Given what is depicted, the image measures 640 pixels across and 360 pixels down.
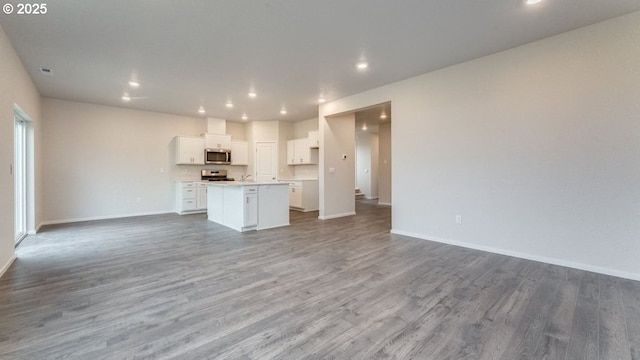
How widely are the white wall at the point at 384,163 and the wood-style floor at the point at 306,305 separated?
5.37 m

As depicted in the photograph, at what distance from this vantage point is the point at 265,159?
874 cm

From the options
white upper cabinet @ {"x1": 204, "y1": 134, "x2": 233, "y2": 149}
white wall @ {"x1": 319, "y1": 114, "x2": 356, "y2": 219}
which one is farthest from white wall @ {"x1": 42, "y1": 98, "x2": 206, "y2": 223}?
white wall @ {"x1": 319, "y1": 114, "x2": 356, "y2": 219}

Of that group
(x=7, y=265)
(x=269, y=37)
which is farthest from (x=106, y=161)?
(x=269, y=37)

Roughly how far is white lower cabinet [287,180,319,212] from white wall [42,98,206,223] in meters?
3.31

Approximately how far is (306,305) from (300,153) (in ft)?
20.9

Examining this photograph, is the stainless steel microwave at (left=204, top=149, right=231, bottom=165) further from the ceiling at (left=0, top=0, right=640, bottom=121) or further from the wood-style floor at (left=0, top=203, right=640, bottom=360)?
the wood-style floor at (left=0, top=203, right=640, bottom=360)

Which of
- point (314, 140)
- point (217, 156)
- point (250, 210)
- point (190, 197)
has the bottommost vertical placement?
point (250, 210)

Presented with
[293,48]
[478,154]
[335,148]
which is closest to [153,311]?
[293,48]

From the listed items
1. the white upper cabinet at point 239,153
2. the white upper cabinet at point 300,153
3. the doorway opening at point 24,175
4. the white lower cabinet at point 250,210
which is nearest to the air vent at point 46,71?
the doorway opening at point 24,175

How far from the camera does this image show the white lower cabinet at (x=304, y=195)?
7.77 m

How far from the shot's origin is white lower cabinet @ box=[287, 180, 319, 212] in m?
7.77

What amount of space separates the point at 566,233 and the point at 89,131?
9.50m

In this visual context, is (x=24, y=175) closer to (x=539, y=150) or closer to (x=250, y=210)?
(x=250, y=210)

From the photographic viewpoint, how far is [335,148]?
673 centimetres
